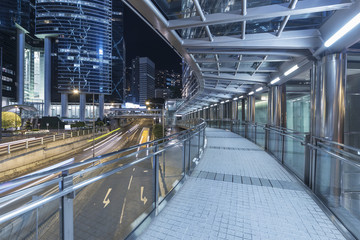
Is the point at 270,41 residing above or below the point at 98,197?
above

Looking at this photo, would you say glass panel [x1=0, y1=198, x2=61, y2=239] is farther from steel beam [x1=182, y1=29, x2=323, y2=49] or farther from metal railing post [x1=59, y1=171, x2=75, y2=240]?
steel beam [x1=182, y1=29, x2=323, y2=49]

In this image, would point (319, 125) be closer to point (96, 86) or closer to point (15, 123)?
point (15, 123)

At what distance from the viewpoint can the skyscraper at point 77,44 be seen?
76.3 meters

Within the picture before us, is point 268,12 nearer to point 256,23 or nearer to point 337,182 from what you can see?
point 256,23

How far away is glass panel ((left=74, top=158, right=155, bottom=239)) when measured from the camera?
2.23m

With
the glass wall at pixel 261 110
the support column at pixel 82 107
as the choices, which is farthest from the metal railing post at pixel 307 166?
the support column at pixel 82 107

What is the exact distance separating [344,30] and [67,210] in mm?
5759

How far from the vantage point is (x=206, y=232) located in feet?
8.98

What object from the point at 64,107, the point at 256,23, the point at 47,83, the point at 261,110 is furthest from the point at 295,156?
the point at 47,83

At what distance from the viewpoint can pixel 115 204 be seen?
2.77 m

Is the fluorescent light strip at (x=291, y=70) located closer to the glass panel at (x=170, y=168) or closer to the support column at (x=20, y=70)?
the glass panel at (x=170, y=168)

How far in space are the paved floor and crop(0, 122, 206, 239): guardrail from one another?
376mm

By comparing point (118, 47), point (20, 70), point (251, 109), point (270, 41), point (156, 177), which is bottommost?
point (156, 177)

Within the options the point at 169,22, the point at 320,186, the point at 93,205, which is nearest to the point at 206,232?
the point at 93,205
